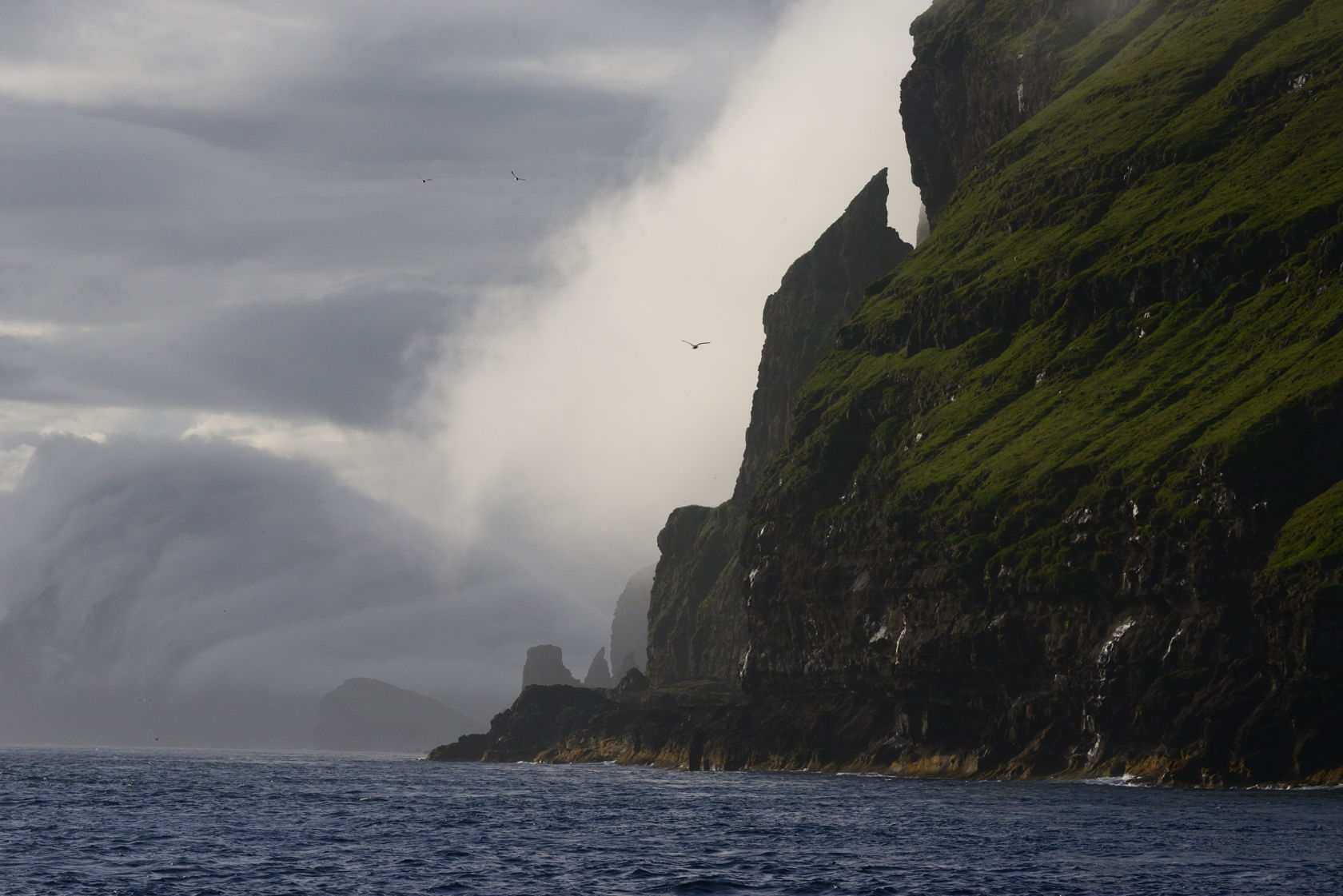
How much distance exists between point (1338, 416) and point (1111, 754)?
1417 inches

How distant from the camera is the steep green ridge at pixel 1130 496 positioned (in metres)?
117

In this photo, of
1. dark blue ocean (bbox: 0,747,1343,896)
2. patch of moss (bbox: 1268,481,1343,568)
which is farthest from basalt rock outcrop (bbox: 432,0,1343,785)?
dark blue ocean (bbox: 0,747,1343,896)

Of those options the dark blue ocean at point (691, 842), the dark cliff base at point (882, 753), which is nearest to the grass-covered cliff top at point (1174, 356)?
the dark cliff base at point (882, 753)

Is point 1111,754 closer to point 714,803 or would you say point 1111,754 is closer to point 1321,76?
point 714,803

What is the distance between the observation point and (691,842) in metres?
A: 73.6

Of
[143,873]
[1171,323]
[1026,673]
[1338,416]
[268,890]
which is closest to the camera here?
[268,890]

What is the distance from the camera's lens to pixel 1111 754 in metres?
126

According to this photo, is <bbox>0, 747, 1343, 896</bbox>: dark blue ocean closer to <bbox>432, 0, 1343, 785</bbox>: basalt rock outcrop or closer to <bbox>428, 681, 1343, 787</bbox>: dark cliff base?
<bbox>428, 681, 1343, 787</bbox>: dark cliff base

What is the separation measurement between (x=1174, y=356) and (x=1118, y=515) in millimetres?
30007

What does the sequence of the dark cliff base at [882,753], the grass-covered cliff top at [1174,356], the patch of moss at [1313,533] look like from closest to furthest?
the patch of moss at [1313,533], the dark cliff base at [882,753], the grass-covered cliff top at [1174,356]

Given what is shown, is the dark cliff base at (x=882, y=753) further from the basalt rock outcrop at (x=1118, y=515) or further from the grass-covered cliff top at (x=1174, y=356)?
the grass-covered cliff top at (x=1174, y=356)

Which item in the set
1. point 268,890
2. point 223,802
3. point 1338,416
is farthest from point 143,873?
point 1338,416

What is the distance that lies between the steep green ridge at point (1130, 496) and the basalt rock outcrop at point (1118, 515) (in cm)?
31

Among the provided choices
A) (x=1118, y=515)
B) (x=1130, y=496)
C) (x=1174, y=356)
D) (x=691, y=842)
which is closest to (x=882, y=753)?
(x=1118, y=515)
